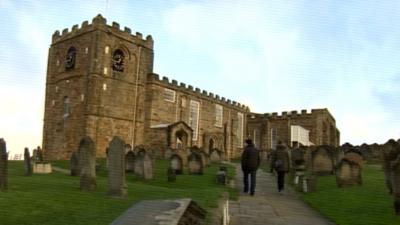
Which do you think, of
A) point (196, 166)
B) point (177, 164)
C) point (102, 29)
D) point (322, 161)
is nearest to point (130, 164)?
point (177, 164)

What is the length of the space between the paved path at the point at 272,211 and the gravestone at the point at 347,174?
1604 mm

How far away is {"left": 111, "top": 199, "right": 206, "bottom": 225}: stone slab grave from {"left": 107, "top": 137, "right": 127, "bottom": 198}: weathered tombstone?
3.80m

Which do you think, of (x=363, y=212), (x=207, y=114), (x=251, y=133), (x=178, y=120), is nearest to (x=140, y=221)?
(x=363, y=212)

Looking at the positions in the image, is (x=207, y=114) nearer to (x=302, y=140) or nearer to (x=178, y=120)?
(x=178, y=120)

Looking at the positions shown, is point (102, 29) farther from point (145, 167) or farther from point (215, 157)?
point (145, 167)

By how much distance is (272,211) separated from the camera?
10109 mm

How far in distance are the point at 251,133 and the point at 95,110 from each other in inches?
970

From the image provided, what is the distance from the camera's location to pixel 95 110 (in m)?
36.5

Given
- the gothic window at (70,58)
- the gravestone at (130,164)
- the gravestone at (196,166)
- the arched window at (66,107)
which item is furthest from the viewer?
the gothic window at (70,58)

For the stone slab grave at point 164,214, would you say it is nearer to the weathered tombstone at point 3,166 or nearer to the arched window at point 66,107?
the weathered tombstone at point 3,166

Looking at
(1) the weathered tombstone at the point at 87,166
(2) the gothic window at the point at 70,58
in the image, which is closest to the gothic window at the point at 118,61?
(2) the gothic window at the point at 70,58

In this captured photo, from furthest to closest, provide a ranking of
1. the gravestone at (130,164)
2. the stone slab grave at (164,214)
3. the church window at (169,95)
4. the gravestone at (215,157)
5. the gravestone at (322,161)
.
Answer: the church window at (169,95) → the gravestone at (215,157) → the gravestone at (130,164) → the gravestone at (322,161) → the stone slab grave at (164,214)

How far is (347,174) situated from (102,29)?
92.5ft

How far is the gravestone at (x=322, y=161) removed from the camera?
1842 cm
